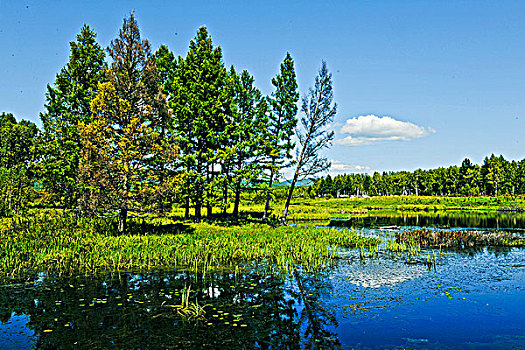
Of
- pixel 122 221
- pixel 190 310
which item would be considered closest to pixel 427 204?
pixel 122 221

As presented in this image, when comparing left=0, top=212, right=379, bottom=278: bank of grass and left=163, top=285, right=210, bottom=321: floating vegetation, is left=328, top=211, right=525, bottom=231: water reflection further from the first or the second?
left=163, top=285, right=210, bottom=321: floating vegetation

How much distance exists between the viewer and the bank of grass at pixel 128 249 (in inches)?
710

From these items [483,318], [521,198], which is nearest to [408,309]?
[483,318]

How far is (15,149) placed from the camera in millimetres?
58969

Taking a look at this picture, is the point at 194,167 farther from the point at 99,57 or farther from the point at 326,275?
the point at 326,275

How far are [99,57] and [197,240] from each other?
2338cm

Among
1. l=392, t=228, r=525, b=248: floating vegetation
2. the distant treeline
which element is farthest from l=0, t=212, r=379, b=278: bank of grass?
the distant treeline

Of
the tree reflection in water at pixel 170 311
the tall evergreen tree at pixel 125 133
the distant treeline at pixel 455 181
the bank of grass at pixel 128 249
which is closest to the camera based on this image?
the tree reflection in water at pixel 170 311

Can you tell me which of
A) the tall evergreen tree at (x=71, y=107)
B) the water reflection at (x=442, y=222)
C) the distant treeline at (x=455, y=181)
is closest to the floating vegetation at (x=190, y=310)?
the tall evergreen tree at (x=71, y=107)

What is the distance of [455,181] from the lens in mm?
119500

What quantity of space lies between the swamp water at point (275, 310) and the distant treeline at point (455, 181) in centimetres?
8909

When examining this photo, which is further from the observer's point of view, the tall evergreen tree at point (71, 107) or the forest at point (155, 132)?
the tall evergreen tree at point (71, 107)

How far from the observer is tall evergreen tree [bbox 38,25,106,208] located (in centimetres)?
3388

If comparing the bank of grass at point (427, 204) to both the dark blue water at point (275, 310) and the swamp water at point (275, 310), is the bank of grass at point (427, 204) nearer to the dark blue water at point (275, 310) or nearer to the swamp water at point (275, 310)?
the swamp water at point (275, 310)
